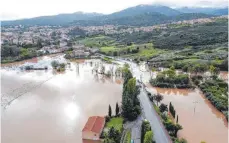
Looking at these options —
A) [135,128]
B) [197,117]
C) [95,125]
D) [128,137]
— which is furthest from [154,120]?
[95,125]

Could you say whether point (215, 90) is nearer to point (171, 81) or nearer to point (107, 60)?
point (171, 81)

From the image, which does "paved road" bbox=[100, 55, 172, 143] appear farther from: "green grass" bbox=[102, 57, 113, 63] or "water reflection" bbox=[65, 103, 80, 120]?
"green grass" bbox=[102, 57, 113, 63]

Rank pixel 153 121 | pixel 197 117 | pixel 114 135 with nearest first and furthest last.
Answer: pixel 114 135 → pixel 153 121 → pixel 197 117

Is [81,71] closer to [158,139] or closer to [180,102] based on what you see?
[180,102]

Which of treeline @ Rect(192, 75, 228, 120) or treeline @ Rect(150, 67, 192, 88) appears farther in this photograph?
treeline @ Rect(150, 67, 192, 88)

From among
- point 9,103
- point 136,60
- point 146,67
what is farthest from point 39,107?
point 136,60

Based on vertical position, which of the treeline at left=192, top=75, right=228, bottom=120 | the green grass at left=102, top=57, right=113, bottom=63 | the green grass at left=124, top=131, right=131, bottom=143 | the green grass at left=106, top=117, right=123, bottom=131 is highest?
the green grass at left=102, top=57, right=113, bottom=63

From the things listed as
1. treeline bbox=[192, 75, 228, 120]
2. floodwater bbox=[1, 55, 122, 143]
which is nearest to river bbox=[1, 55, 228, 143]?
floodwater bbox=[1, 55, 122, 143]

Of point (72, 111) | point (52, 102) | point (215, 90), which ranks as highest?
point (215, 90)
